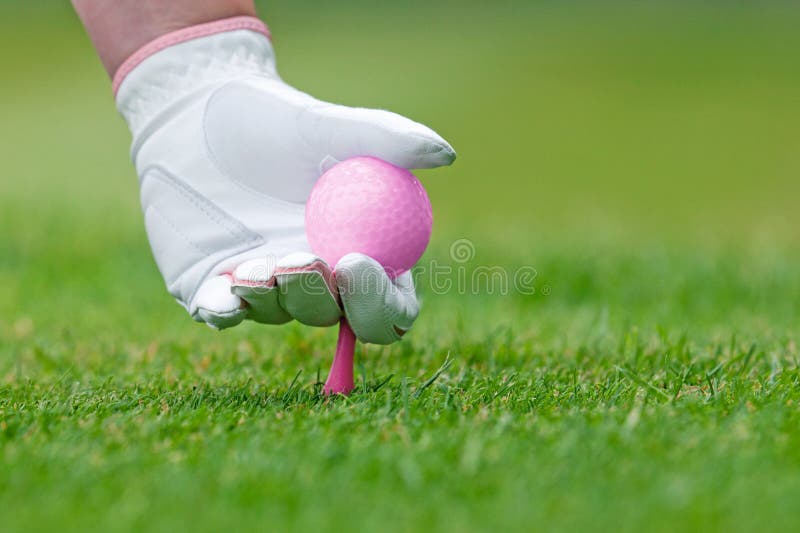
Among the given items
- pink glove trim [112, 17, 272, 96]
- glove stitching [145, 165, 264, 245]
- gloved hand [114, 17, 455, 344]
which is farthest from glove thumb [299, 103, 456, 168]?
pink glove trim [112, 17, 272, 96]

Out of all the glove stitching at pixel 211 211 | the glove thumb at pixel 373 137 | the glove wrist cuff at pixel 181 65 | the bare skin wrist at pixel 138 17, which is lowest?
the glove stitching at pixel 211 211

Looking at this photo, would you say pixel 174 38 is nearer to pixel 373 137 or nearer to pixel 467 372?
pixel 373 137

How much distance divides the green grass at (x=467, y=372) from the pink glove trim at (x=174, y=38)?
814 mm

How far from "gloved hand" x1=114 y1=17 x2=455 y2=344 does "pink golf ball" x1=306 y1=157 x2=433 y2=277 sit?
56 mm

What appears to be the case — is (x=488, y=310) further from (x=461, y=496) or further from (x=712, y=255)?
(x=461, y=496)

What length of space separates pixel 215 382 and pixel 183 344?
0.70 metres

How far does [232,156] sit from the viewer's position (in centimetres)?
230

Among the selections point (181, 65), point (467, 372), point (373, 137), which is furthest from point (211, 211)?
point (467, 372)

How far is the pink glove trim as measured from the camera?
232cm

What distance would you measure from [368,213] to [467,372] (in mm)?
646

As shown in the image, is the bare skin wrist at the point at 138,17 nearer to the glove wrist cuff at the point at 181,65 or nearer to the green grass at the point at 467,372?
the glove wrist cuff at the point at 181,65

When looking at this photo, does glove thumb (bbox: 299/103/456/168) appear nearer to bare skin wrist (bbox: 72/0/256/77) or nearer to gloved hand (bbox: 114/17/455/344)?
gloved hand (bbox: 114/17/455/344)

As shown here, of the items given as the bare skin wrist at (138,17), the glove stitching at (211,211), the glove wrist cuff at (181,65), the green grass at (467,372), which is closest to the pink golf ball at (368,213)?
the glove stitching at (211,211)

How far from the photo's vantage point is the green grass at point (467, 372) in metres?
1.46
